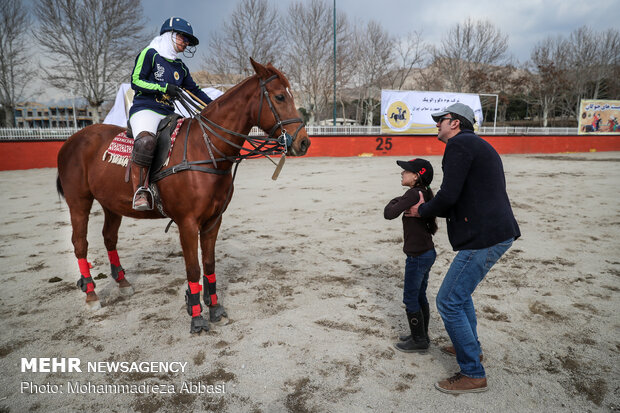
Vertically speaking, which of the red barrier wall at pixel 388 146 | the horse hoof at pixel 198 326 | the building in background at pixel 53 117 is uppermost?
the building in background at pixel 53 117

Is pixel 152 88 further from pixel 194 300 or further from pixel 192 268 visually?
pixel 194 300

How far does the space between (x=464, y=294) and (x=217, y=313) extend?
7.90 feet

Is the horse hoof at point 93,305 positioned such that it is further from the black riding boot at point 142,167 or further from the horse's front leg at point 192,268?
the black riding boot at point 142,167

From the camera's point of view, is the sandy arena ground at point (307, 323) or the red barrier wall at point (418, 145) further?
the red barrier wall at point (418, 145)

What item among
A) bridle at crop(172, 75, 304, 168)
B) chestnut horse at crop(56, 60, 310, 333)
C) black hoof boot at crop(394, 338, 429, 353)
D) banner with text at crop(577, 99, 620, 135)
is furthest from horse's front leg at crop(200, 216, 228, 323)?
banner with text at crop(577, 99, 620, 135)

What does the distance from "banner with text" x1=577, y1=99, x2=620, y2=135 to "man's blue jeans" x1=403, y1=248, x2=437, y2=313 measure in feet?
90.0

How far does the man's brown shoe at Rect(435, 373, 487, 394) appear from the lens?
8.25 feet

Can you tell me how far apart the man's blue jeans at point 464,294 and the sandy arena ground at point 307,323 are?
295mm

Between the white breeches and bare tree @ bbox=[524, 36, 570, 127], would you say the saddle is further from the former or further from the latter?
bare tree @ bbox=[524, 36, 570, 127]

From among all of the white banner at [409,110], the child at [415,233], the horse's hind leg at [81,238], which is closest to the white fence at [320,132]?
the white banner at [409,110]

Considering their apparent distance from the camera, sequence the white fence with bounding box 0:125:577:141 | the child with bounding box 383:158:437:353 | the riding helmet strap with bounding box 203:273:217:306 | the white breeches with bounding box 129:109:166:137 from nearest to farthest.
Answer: the child with bounding box 383:158:437:353
the white breeches with bounding box 129:109:166:137
the riding helmet strap with bounding box 203:273:217:306
the white fence with bounding box 0:125:577:141

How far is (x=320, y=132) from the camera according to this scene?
1936 centimetres

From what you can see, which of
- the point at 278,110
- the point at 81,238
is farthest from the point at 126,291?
the point at 278,110

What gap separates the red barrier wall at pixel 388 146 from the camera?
49.4 feet
